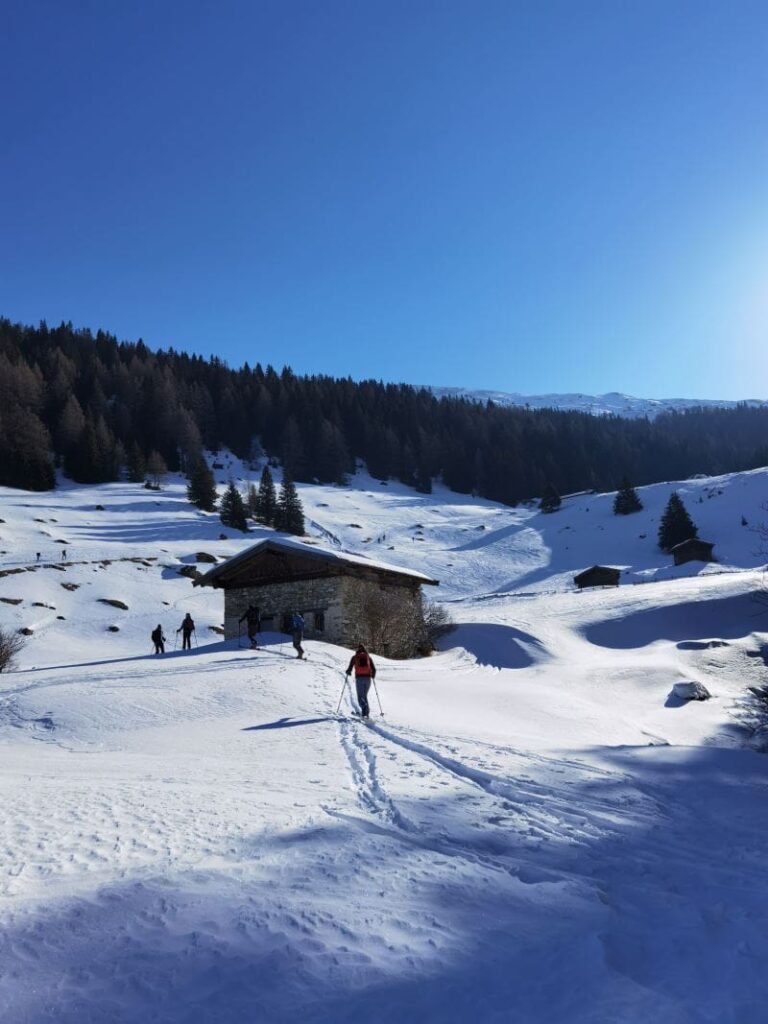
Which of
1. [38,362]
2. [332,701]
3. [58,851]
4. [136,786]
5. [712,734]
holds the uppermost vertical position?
[38,362]

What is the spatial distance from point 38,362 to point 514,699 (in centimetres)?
11172

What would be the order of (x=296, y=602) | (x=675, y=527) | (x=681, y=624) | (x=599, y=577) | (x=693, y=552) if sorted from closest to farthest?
1. (x=296, y=602)
2. (x=681, y=624)
3. (x=599, y=577)
4. (x=693, y=552)
5. (x=675, y=527)

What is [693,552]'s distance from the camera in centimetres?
5841

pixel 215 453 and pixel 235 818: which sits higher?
pixel 215 453

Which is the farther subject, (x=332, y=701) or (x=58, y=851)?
(x=332, y=701)

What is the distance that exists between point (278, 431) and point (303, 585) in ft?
293

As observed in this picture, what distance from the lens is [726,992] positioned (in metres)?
3.35

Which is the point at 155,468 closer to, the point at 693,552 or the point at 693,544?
the point at 693,544

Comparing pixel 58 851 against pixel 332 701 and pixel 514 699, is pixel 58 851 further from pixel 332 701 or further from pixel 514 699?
pixel 514 699

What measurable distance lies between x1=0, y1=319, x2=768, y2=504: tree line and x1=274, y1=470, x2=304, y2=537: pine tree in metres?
26.2

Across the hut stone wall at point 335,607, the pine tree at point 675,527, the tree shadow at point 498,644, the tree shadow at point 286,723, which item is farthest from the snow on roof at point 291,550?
the pine tree at point 675,527

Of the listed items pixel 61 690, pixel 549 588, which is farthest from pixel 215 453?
pixel 61 690

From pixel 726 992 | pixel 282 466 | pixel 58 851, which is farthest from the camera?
pixel 282 466

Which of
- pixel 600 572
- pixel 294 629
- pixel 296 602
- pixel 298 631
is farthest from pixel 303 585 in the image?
pixel 600 572
